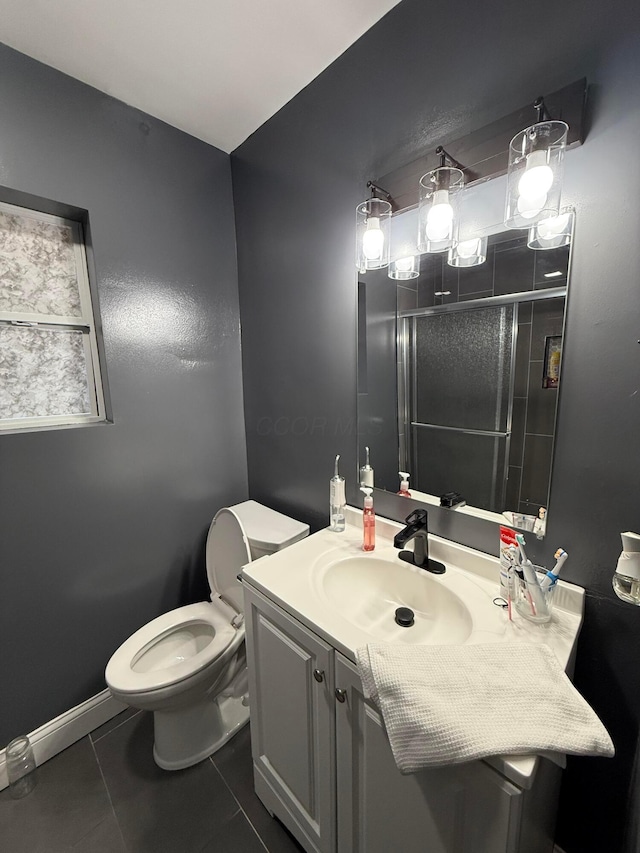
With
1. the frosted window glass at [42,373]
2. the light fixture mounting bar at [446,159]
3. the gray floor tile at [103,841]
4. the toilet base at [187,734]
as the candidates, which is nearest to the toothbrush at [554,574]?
the light fixture mounting bar at [446,159]

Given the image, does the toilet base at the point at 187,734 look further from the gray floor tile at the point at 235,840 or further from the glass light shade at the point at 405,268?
the glass light shade at the point at 405,268

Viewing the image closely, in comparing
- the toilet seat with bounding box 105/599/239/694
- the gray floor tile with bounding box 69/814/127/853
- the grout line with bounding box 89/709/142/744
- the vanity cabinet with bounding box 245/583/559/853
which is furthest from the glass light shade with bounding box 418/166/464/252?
the grout line with bounding box 89/709/142/744

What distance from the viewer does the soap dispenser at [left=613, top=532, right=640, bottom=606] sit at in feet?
2.49

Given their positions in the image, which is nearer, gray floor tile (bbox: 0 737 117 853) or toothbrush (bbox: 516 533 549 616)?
toothbrush (bbox: 516 533 549 616)

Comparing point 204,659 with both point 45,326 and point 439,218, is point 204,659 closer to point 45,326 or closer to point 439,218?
point 45,326

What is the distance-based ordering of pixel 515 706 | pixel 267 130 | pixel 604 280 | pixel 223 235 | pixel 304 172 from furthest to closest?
pixel 223 235
pixel 267 130
pixel 304 172
pixel 604 280
pixel 515 706

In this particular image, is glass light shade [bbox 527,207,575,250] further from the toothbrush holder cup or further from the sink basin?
the sink basin

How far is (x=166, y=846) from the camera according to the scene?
1107 millimetres

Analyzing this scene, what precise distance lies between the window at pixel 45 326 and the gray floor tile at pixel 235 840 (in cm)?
154

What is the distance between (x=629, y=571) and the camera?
2.50 ft

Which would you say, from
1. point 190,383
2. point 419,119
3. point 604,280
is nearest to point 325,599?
point 604,280

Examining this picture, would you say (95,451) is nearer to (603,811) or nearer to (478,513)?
(478,513)

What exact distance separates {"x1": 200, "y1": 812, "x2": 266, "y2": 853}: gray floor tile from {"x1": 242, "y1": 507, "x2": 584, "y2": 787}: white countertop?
81 cm

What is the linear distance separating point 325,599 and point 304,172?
154 cm
